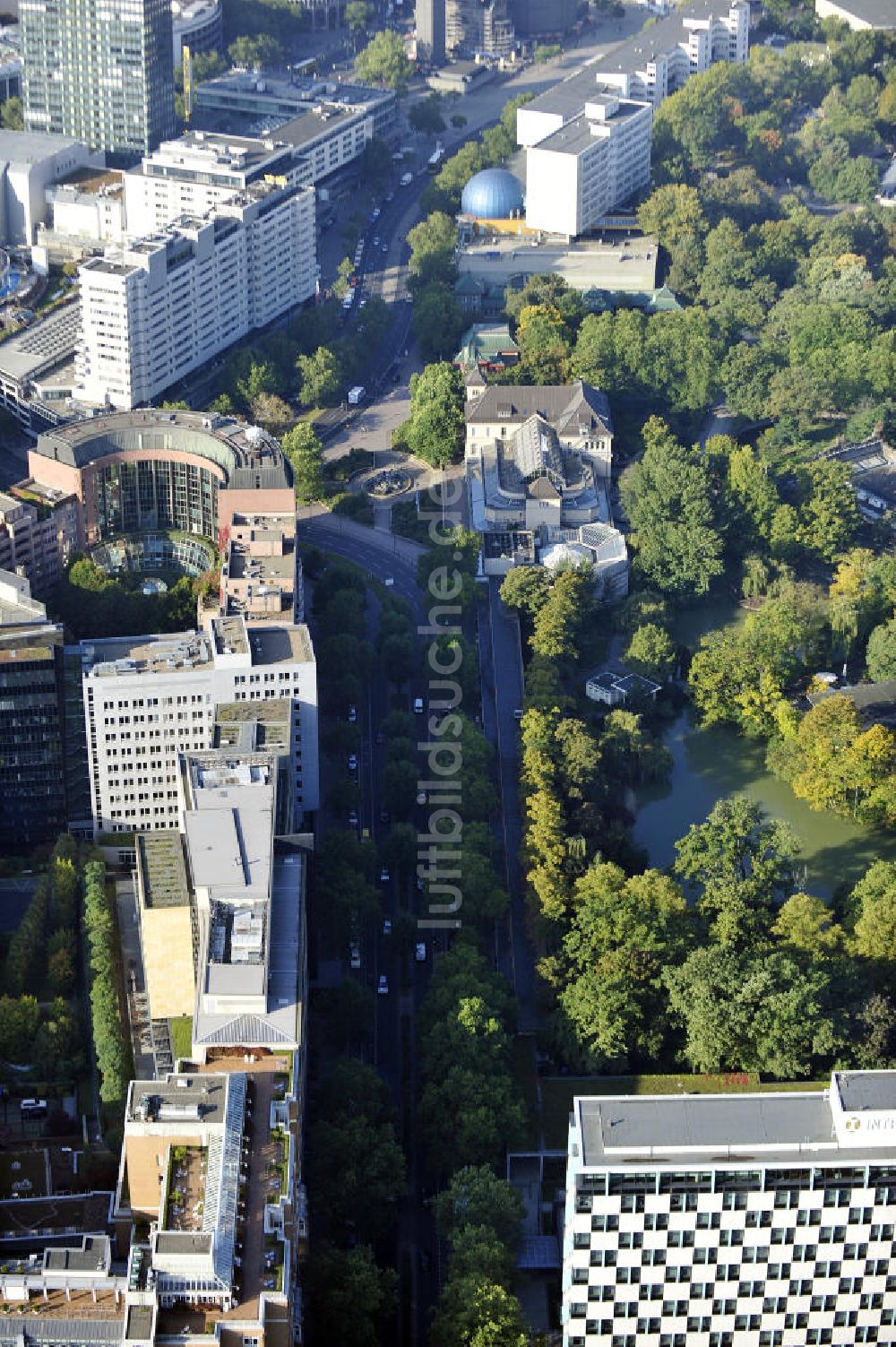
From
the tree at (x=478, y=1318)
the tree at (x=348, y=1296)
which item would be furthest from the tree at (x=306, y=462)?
the tree at (x=478, y=1318)

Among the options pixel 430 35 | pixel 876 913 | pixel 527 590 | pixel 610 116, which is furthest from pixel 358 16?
pixel 876 913

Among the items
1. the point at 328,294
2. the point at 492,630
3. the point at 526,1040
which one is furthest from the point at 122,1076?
the point at 328,294

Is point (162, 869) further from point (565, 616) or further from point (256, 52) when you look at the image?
point (256, 52)

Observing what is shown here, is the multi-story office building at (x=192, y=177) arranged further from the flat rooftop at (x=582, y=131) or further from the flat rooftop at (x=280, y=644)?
the flat rooftop at (x=280, y=644)

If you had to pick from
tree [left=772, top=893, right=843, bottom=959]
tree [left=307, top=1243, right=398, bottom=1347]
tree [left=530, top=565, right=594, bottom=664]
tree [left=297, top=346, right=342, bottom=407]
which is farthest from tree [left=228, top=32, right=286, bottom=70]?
tree [left=307, top=1243, right=398, bottom=1347]

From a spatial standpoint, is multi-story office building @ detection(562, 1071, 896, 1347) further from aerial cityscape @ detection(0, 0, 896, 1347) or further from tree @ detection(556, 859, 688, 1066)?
tree @ detection(556, 859, 688, 1066)
